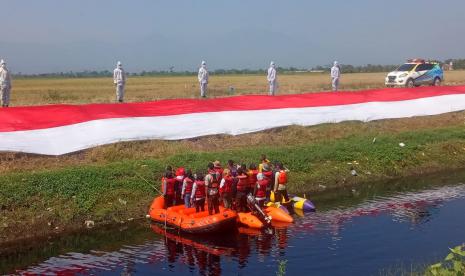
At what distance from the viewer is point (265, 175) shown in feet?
65.9

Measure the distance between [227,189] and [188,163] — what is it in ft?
15.8

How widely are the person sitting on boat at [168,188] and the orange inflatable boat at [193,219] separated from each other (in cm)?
43

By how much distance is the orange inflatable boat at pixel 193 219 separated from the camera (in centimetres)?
1764

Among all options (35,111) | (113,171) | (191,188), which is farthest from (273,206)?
(35,111)

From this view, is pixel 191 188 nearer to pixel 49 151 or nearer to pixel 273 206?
pixel 273 206

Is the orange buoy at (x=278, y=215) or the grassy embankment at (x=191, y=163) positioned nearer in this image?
the orange buoy at (x=278, y=215)

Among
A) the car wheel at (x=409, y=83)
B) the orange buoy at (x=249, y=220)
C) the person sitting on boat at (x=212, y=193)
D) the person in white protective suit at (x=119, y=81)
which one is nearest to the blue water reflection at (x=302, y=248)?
the orange buoy at (x=249, y=220)

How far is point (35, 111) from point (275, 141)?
1128 cm

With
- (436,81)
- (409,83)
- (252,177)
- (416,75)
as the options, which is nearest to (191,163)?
(252,177)

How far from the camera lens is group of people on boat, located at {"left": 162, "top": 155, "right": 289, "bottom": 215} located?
61.5 ft

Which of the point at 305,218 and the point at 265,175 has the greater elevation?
the point at 265,175

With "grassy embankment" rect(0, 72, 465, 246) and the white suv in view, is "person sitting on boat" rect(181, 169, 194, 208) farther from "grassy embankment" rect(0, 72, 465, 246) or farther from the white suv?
the white suv

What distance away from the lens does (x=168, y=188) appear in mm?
19688

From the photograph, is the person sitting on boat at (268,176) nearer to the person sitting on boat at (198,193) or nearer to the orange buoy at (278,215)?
the orange buoy at (278,215)
